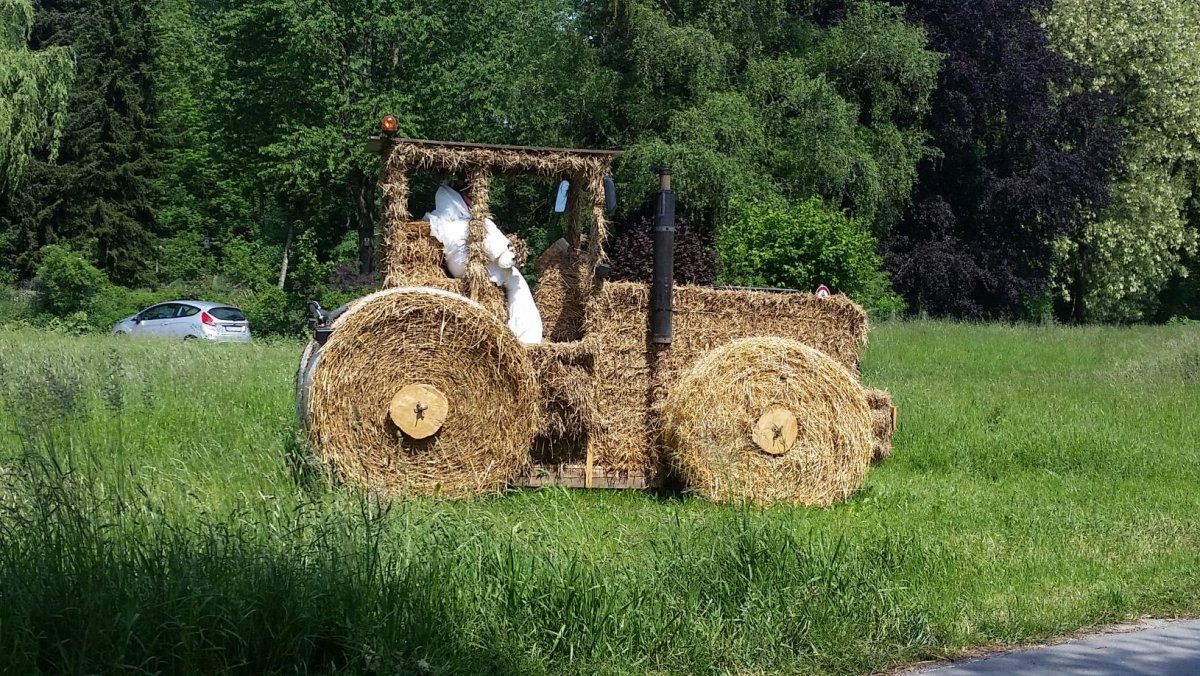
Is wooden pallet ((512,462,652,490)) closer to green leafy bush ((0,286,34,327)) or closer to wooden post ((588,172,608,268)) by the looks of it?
wooden post ((588,172,608,268))

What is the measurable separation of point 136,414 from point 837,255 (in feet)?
47.5

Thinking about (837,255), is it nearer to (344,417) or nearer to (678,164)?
(678,164)

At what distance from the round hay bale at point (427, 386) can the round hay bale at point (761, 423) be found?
124cm

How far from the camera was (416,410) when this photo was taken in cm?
811

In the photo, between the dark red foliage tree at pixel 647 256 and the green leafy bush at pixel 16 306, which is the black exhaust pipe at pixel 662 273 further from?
the green leafy bush at pixel 16 306

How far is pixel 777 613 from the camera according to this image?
6.10 meters

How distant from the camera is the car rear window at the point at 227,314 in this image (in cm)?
3244

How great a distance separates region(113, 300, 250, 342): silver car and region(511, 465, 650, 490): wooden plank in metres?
23.6

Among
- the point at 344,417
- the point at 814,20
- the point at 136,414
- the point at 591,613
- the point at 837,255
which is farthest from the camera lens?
the point at 814,20

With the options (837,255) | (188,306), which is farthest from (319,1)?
(837,255)

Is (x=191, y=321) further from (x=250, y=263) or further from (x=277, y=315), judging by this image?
(x=250, y=263)

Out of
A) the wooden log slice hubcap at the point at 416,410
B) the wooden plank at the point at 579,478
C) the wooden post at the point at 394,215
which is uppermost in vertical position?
the wooden post at the point at 394,215

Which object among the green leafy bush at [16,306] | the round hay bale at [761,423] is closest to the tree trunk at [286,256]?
the green leafy bush at [16,306]

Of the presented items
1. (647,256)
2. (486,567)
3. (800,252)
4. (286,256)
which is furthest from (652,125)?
(486,567)
